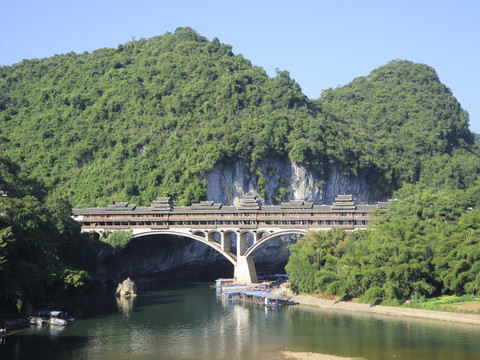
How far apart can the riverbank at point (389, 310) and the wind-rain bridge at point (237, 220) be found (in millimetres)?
9752

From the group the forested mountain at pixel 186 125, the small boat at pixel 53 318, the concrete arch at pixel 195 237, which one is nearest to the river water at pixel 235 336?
the small boat at pixel 53 318

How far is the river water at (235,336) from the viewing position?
37500mm

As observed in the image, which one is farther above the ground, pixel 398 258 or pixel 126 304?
pixel 398 258

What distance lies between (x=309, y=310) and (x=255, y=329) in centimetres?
796

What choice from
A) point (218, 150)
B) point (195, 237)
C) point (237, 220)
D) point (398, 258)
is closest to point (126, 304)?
point (195, 237)

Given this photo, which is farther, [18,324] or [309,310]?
[309,310]

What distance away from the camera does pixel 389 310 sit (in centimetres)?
4838

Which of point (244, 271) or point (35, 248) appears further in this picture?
point (244, 271)

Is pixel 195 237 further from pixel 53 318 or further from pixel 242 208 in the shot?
pixel 53 318

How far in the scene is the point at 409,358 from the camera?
117 feet

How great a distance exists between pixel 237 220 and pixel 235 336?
24.8 metres

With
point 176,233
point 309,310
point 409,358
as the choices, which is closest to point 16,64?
point 176,233

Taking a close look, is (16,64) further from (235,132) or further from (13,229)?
(13,229)

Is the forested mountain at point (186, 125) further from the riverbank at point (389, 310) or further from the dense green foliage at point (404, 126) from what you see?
the riverbank at point (389, 310)
